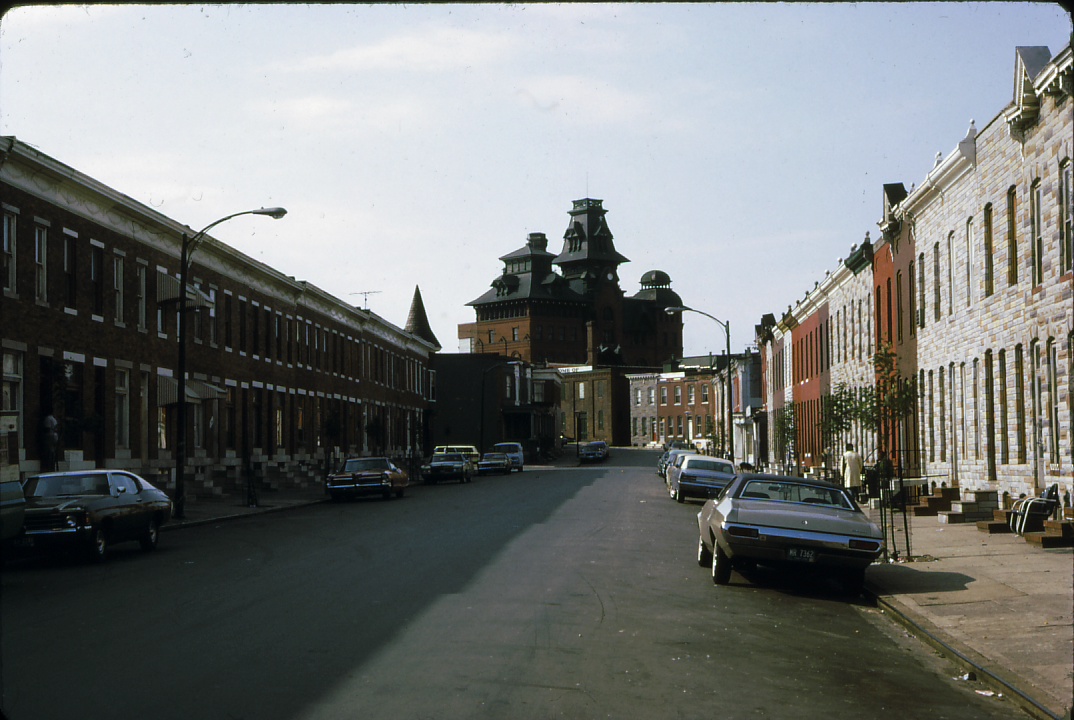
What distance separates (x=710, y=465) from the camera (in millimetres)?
38250

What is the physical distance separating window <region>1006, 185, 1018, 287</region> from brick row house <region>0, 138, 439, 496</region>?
19.3m

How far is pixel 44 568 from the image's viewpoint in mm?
18406

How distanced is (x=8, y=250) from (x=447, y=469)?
3196 cm

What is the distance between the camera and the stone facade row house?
21875 mm

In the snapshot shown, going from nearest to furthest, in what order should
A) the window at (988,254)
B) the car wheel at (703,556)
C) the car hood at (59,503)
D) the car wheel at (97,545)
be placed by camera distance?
the car wheel at (703,556), the car hood at (59,503), the car wheel at (97,545), the window at (988,254)

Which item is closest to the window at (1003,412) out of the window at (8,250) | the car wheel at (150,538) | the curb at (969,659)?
the curb at (969,659)

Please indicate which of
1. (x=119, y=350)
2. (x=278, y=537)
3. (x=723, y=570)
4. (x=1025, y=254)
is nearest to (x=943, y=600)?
(x=723, y=570)

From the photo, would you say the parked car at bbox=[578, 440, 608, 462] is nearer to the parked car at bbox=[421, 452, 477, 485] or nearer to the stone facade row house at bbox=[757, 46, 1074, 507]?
the parked car at bbox=[421, 452, 477, 485]

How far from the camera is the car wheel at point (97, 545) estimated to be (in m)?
18.7

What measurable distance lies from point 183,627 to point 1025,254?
18.4 m

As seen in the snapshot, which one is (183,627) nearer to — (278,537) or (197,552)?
(197,552)

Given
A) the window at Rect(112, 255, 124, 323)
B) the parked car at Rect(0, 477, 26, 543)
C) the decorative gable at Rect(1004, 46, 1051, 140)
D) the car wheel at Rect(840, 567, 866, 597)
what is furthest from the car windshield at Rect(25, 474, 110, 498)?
the decorative gable at Rect(1004, 46, 1051, 140)

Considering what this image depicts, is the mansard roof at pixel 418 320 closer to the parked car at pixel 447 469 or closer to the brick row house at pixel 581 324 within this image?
the brick row house at pixel 581 324

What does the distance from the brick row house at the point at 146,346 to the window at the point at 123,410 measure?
48 millimetres
